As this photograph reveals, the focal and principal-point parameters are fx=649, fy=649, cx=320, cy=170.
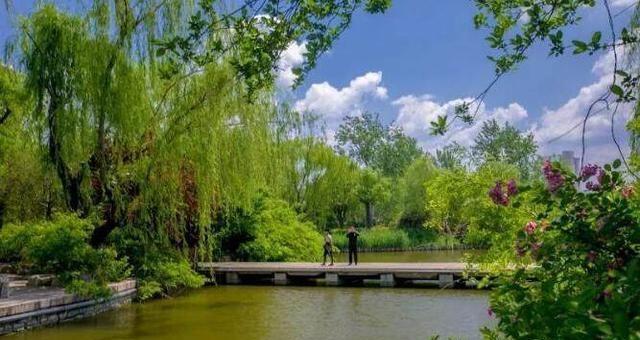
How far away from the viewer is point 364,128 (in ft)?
174

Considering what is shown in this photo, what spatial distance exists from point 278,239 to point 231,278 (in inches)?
122

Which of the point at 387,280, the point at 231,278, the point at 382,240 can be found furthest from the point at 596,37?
the point at 382,240

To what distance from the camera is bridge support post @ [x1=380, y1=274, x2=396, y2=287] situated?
54.1ft

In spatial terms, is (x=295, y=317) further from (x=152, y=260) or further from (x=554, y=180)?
(x=554, y=180)

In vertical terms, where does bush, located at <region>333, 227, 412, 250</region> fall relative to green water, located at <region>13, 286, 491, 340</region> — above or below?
above

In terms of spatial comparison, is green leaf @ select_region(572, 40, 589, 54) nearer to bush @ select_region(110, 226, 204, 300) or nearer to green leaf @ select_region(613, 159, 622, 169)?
green leaf @ select_region(613, 159, 622, 169)

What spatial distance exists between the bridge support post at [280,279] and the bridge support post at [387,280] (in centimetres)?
269

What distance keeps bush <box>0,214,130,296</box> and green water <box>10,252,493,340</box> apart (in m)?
0.71

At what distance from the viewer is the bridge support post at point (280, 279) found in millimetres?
17625

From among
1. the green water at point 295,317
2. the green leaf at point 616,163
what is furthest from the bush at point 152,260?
the green leaf at point 616,163

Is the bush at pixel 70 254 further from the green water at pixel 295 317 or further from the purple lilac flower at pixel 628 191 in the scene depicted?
the purple lilac flower at pixel 628 191

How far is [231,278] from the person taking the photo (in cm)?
1827

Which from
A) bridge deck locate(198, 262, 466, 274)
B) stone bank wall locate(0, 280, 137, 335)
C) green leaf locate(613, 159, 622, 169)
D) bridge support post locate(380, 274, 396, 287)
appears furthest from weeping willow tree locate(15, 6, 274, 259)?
green leaf locate(613, 159, 622, 169)

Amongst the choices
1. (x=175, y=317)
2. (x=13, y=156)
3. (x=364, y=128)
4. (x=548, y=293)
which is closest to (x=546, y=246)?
(x=548, y=293)
